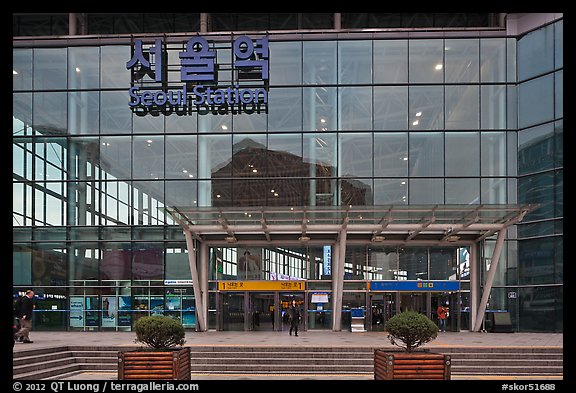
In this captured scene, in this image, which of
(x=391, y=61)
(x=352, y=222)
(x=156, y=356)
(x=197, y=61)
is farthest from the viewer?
(x=391, y=61)

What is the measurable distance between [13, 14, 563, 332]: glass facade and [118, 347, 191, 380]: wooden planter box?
50.7 feet

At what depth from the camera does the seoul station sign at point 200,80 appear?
30828 mm

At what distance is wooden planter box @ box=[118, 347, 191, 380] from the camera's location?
14.1 metres

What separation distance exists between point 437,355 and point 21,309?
13614 millimetres

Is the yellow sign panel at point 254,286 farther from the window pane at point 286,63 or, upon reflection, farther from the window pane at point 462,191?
the window pane at point 286,63

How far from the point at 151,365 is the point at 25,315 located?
8.04 m

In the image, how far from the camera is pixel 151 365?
1416cm

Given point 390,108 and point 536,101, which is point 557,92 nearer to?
point 536,101

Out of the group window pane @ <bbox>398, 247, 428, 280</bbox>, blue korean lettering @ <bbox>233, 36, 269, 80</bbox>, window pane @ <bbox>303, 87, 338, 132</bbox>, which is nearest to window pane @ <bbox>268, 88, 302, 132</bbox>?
window pane @ <bbox>303, 87, 338, 132</bbox>

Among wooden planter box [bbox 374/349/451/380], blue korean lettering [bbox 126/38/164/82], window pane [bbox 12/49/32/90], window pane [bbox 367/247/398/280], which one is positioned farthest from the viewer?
window pane [bbox 12/49/32/90]

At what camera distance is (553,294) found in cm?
2911

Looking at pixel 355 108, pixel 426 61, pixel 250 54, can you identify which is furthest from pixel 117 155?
pixel 426 61

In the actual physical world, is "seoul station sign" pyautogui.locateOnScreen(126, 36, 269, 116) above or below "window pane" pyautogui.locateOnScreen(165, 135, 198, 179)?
above

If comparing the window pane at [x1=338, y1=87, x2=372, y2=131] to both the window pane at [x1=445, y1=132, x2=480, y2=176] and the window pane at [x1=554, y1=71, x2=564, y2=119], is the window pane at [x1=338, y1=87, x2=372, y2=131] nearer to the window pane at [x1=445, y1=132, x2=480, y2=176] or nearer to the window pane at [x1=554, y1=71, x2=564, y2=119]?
the window pane at [x1=445, y1=132, x2=480, y2=176]
